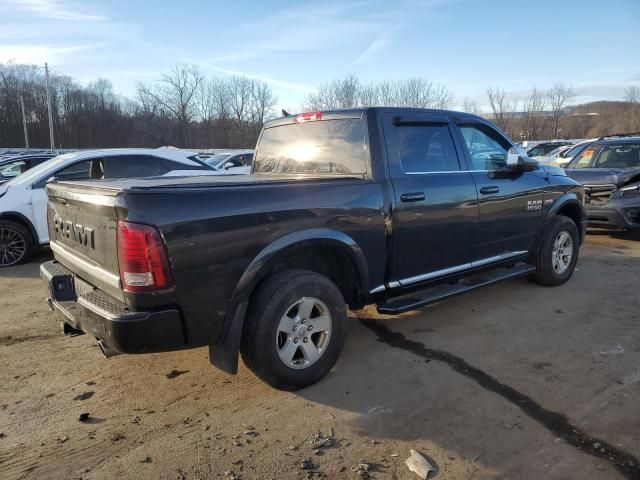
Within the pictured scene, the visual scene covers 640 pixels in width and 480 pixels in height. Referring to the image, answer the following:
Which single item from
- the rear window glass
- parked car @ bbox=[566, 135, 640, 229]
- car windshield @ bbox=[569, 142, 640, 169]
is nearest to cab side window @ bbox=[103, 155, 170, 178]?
the rear window glass

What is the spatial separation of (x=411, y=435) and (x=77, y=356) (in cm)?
277

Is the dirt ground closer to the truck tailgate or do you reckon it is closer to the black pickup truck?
the black pickup truck

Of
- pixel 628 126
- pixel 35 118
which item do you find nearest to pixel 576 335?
pixel 628 126

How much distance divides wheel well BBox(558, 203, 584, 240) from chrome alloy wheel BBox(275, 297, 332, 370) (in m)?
3.81

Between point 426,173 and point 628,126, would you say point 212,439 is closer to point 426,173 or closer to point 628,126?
point 426,173

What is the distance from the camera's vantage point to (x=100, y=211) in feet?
9.42

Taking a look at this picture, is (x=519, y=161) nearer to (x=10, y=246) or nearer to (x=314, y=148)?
(x=314, y=148)

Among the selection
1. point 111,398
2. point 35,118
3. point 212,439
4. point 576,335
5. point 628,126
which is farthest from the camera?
point 35,118

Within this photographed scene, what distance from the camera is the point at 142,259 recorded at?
264 centimetres

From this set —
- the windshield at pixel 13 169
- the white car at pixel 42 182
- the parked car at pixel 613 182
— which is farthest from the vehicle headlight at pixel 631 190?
the windshield at pixel 13 169

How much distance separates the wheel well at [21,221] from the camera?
718 cm

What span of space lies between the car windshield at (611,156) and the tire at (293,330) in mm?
8070

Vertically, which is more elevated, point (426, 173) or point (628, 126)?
point (628, 126)

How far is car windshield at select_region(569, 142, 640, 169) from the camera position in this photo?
9.04 meters
